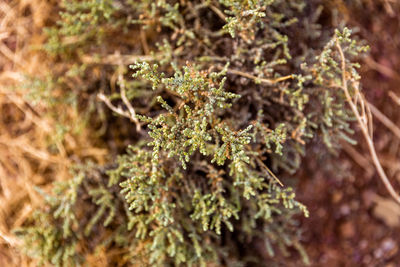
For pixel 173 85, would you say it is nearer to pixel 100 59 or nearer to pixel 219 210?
pixel 219 210

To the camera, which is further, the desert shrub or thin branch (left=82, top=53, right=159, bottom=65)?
thin branch (left=82, top=53, right=159, bottom=65)

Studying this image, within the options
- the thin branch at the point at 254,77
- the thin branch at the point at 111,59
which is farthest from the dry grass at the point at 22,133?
the thin branch at the point at 254,77

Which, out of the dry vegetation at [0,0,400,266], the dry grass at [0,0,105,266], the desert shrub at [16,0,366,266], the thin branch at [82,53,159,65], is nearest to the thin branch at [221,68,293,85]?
the desert shrub at [16,0,366,266]

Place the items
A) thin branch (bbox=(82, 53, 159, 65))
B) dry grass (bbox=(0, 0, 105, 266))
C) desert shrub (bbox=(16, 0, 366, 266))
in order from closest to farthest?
1. desert shrub (bbox=(16, 0, 366, 266))
2. thin branch (bbox=(82, 53, 159, 65))
3. dry grass (bbox=(0, 0, 105, 266))

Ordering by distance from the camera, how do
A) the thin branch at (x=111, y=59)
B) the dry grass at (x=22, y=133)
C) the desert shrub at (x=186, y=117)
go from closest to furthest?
the desert shrub at (x=186, y=117)
the thin branch at (x=111, y=59)
the dry grass at (x=22, y=133)

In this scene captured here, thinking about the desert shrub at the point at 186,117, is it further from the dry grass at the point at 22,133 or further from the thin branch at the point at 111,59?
the dry grass at the point at 22,133

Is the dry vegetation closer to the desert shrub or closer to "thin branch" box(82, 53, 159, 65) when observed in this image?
the desert shrub

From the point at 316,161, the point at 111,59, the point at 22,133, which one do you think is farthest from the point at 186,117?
the point at 22,133

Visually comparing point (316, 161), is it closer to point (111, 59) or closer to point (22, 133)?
point (111, 59)

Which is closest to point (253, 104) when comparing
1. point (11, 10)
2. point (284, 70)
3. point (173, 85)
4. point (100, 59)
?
point (284, 70)
